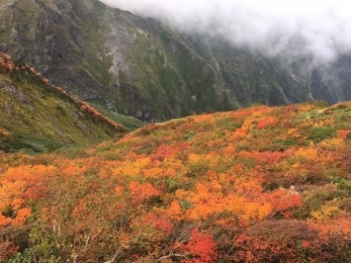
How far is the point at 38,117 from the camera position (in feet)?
182

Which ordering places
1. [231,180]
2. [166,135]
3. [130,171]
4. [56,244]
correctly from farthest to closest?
[166,135], [130,171], [231,180], [56,244]

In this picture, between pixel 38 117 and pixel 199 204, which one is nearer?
pixel 199 204

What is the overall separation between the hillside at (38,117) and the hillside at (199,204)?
1710 cm

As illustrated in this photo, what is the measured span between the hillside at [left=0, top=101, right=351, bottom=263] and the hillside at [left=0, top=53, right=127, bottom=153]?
56.1 feet

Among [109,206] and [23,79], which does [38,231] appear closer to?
[109,206]

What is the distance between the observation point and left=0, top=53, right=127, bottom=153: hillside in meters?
45.8

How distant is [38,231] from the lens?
1027 cm

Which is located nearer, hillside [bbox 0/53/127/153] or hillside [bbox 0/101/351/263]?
hillside [bbox 0/101/351/263]

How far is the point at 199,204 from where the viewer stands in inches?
603

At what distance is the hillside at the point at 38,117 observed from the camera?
45781mm

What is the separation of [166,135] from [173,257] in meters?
28.0

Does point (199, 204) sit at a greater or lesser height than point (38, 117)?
greater

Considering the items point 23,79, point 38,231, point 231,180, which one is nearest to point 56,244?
point 38,231

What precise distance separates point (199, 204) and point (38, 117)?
46305mm
